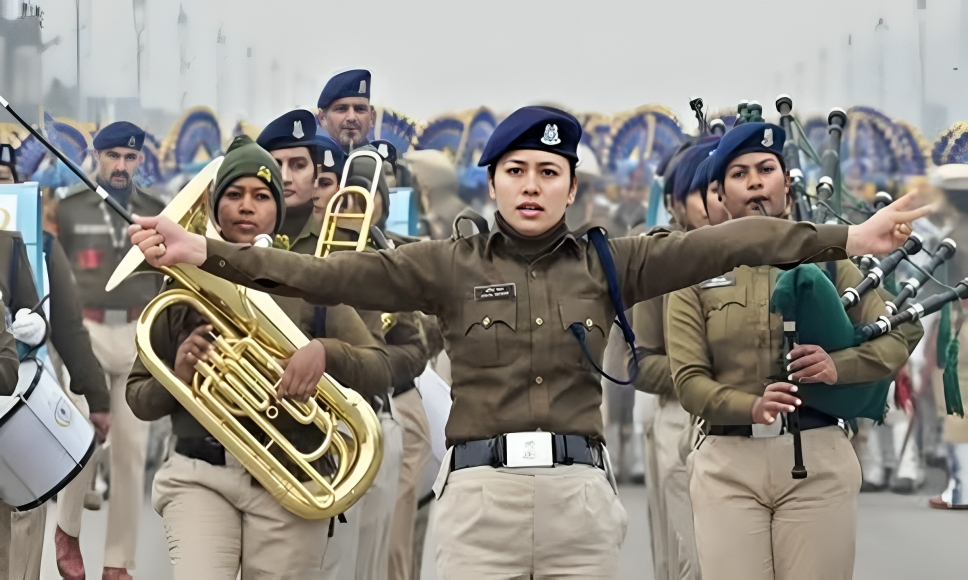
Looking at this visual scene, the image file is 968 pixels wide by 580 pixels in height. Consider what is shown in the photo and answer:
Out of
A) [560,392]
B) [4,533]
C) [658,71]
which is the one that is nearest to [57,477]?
[4,533]

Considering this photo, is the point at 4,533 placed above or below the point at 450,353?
below

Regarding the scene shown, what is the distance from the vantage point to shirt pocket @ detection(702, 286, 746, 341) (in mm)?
4387

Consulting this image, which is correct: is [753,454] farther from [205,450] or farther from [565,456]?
[205,450]

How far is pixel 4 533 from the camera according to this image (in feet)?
16.5

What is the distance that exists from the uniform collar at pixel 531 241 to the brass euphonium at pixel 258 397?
4.03 feet

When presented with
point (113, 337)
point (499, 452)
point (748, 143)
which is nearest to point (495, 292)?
point (499, 452)

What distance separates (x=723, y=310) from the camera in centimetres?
440

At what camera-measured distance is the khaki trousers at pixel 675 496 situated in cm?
544

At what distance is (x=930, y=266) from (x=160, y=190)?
11.7 ft

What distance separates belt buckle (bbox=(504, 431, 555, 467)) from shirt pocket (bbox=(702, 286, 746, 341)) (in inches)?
55.0

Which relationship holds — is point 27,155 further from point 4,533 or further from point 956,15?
point 956,15

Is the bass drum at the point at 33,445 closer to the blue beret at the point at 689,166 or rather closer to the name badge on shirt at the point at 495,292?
the name badge on shirt at the point at 495,292

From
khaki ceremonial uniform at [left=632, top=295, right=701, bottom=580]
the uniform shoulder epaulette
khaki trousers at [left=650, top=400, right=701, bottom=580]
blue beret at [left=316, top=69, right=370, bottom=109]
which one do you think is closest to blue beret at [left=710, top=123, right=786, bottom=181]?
the uniform shoulder epaulette

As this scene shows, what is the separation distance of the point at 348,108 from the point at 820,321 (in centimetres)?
257
